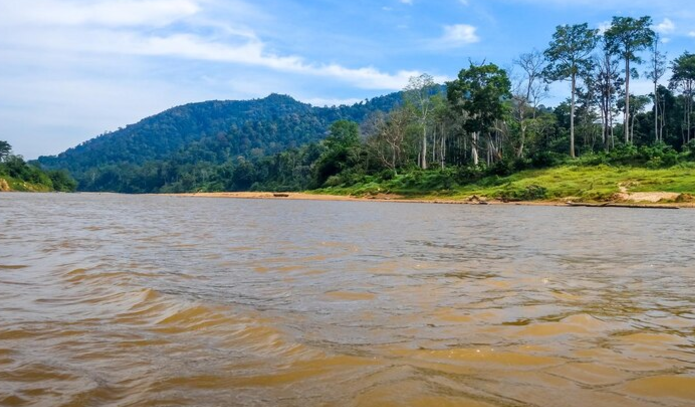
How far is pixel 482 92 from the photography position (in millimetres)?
43656

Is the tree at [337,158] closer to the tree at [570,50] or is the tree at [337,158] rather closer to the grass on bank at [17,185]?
the tree at [570,50]

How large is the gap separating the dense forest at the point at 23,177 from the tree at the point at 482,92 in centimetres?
7853

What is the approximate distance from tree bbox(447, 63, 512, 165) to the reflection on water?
37.3m

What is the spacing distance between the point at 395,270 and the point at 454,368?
376 cm

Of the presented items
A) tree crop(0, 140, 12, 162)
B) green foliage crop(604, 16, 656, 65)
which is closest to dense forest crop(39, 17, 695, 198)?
green foliage crop(604, 16, 656, 65)

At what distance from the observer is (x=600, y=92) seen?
5706 centimetres

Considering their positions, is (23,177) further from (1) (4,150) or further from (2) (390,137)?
(2) (390,137)

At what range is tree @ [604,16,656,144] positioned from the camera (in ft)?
139

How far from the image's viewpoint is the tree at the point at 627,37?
139 ft

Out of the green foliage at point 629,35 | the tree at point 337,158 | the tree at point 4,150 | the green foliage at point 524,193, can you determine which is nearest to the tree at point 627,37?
the green foliage at point 629,35

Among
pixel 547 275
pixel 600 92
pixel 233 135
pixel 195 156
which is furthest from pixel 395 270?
pixel 233 135

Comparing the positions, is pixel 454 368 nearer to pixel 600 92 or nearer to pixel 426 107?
pixel 426 107

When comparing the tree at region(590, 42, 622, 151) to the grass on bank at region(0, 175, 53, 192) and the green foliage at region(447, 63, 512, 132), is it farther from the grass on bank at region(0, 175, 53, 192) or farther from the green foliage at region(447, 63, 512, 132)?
the grass on bank at region(0, 175, 53, 192)

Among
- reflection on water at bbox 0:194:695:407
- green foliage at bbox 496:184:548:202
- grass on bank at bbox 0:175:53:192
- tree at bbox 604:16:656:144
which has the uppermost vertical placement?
tree at bbox 604:16:656:144
